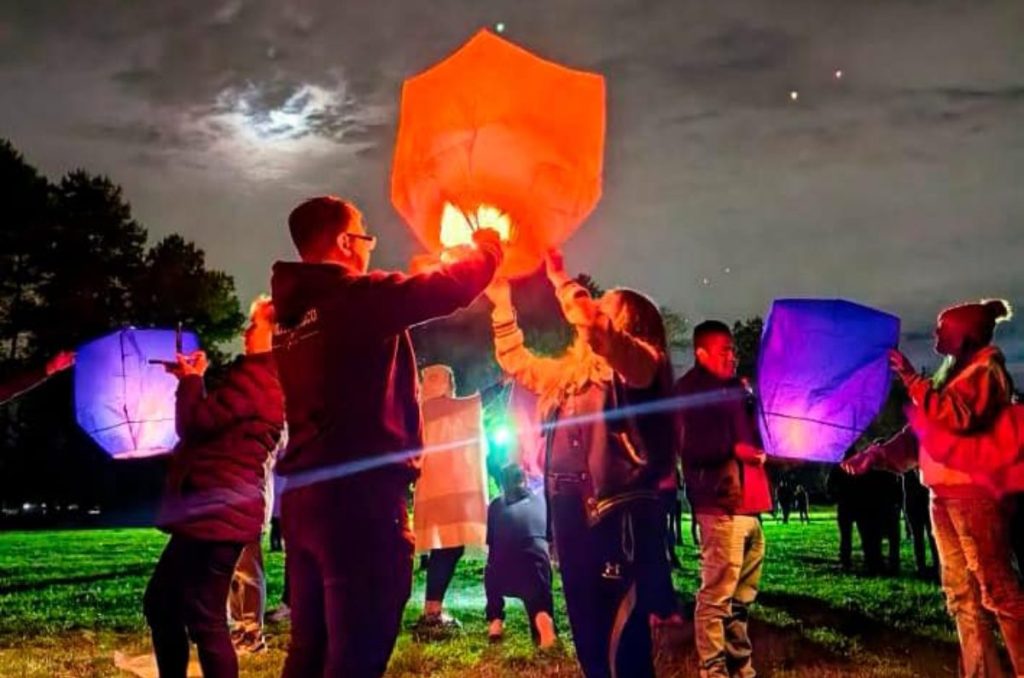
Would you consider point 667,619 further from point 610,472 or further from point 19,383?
point 19,383

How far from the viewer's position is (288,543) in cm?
409

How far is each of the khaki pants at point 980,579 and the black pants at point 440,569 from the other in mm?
3760

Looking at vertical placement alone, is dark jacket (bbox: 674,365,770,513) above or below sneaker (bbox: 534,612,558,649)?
above

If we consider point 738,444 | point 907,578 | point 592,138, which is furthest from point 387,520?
point 907,578

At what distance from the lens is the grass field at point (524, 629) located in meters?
6.97

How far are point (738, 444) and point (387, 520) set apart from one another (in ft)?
8.61

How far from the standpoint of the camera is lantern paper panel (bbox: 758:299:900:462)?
22.4ft

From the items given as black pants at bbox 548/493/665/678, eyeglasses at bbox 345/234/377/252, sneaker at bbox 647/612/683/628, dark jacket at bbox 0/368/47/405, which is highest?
eyeglasses at bbox 345/234/377/252

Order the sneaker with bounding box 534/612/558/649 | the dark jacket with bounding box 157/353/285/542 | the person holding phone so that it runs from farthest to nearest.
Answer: the sneaker with bounding box 534/612/558/649, the dark jacket with bounding box 157/353/285/542, the person holding phone

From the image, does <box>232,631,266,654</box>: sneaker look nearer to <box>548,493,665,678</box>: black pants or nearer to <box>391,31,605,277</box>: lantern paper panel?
<box>548,493,665,678</box>: black pants

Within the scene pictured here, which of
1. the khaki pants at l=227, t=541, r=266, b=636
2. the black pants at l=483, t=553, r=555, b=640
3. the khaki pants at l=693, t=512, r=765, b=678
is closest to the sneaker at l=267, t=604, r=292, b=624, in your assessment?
the khaki pants at l=227, t=541, r=266, b=636

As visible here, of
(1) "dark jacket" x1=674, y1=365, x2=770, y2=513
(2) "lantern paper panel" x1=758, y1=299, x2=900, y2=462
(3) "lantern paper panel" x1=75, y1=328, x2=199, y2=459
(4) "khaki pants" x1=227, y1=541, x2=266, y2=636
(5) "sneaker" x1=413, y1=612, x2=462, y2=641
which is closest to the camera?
(1) "dark jacket" x1=674, y1=365, x2=770, y2=513

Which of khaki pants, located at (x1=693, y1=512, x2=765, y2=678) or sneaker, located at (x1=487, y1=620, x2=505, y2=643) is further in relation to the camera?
sneaker, located at (x1=487, y1=620, x2=505, y2=643)

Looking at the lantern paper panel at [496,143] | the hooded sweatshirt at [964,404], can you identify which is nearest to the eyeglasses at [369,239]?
the lantern paper panel at [496,143]
